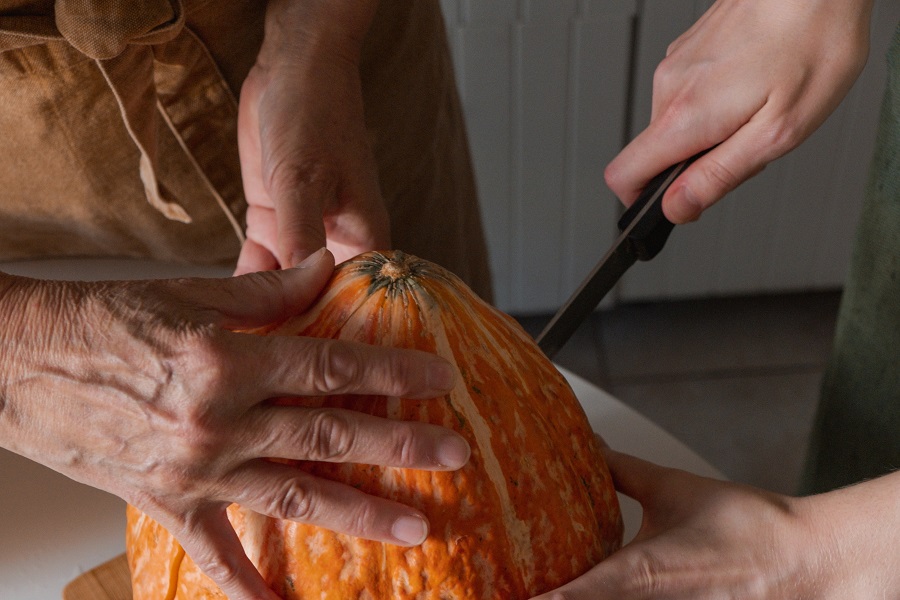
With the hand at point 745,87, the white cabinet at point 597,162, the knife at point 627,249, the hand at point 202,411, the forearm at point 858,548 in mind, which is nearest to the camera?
the hand at point 202,411

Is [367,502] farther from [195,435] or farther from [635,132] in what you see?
[635,132]

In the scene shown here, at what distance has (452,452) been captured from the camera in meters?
0.65

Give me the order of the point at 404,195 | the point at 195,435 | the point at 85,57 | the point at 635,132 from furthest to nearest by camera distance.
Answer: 1. the point at 635,132
2. the point at 404,195
3. the point at 85,57
4. the point at 195,435

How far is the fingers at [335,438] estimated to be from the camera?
64 centimetres

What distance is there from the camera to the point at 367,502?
642mm

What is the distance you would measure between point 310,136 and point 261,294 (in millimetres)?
343

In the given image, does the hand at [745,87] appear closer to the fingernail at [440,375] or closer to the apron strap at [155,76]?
the fingernail at [440,375]

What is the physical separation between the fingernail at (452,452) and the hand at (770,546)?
152mm

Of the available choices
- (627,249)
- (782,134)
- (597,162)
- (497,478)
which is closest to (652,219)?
(627,249)

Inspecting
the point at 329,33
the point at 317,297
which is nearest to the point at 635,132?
the point at 329,33

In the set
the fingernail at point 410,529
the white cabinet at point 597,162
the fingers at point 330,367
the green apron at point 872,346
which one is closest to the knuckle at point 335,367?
the fingers at point 330,367

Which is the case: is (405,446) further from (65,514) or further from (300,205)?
(65,514)

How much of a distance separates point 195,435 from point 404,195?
0.79 meters

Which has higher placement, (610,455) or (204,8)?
(204,8)
